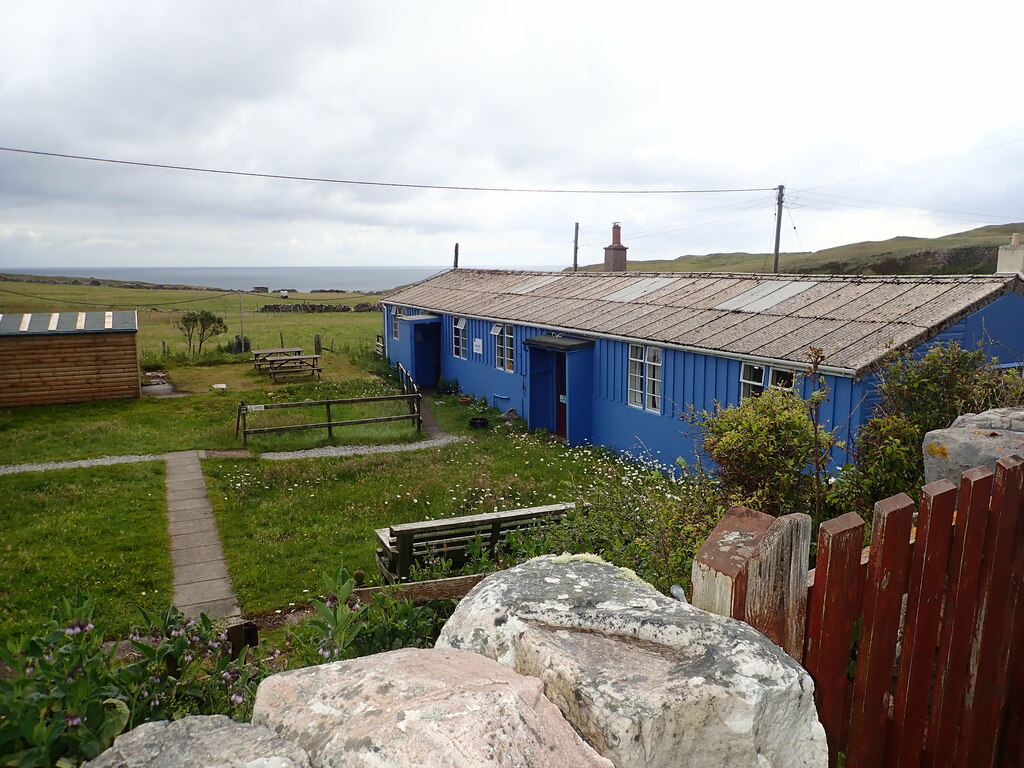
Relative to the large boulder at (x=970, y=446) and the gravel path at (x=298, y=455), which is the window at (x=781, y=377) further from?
the gravel path at (x=298, y=455)

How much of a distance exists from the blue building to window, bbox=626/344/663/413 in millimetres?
30

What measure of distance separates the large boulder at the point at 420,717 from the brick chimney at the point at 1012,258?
1434cm

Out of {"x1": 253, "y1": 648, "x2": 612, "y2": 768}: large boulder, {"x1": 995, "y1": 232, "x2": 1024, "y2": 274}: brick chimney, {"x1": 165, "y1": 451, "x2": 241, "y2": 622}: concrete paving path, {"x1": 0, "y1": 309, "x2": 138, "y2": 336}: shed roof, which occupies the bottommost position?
{"x1": 165, "y1": 451, "x2": 241, "y2": 622}: concrete paving path

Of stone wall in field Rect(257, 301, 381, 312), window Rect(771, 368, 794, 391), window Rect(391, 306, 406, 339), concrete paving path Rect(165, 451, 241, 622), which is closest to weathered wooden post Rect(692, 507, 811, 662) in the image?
concrete paving path Rect(165, 451, 241, 622)

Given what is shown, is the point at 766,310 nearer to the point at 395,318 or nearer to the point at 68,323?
the point at 395,318

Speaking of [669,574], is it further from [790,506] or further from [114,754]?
[114,754]

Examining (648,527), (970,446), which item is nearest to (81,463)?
(648,527)

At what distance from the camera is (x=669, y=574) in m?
4.15

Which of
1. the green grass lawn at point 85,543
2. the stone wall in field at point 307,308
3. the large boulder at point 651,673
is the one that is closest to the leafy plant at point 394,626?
the large boulder at point 651,673

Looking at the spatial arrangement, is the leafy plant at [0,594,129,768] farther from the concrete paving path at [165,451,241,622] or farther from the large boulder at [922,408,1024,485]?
the concrete paving path at [165,451,241,622]

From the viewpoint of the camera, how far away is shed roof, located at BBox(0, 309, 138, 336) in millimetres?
20869

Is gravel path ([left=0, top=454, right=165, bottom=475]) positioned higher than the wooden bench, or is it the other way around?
the wooden bench

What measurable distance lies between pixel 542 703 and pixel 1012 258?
14.9 metres

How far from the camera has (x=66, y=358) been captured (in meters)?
21.3
